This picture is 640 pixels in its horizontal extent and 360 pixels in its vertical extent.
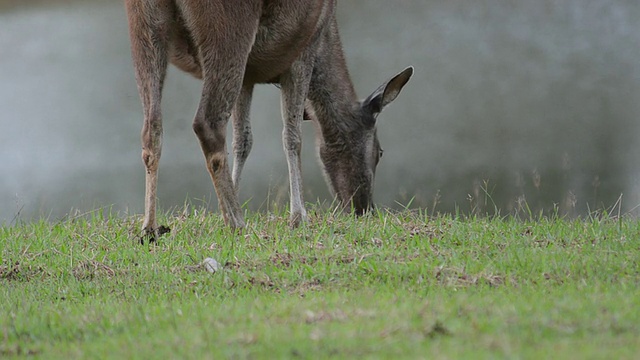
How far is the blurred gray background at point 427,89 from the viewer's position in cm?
1403

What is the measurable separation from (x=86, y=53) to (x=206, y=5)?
809 centimetres

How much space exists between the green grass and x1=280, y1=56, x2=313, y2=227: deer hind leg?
439mm

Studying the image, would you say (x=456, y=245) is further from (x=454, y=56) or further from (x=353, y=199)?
(x=454, y=56)

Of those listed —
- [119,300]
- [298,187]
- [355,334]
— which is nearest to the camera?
[355,334]

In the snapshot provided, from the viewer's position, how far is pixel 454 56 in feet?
48.6

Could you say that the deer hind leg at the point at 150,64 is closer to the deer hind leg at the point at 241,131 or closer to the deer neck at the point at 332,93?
the deer hind leg at the point at 241,131

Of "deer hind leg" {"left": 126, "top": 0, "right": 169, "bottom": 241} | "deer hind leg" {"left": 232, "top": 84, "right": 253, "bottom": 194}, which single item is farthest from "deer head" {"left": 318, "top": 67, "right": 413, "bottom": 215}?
"deer hind leg" {"left": 126, "top": 0, "right": 169, "bottom": 241}

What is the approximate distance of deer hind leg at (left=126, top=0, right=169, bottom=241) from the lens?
720 cm

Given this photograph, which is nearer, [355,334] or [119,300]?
[355,334]

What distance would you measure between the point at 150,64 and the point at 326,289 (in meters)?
2.48

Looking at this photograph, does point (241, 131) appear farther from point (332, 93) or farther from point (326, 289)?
point (326, 289)

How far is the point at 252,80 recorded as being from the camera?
8578 mm

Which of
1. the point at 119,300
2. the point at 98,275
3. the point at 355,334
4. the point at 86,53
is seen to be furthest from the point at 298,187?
the point at 86,53

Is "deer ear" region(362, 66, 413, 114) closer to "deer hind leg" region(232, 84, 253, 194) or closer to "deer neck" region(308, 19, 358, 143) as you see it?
"deer neck" region(308, 19, 358, 143)
